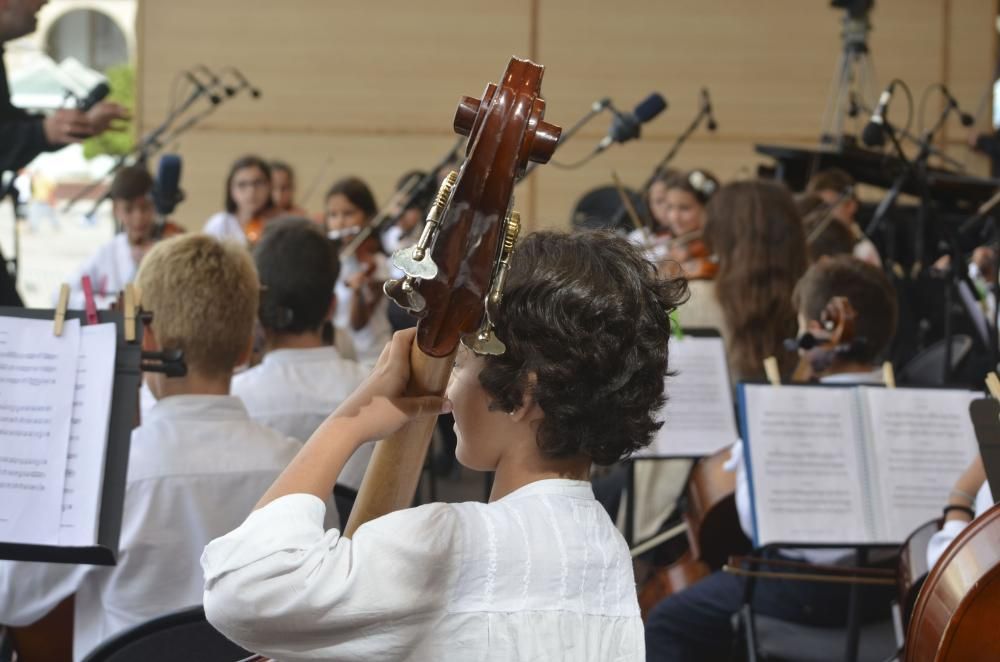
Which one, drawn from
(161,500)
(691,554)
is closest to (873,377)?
(691,554)

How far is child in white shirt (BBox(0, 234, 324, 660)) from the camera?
67.1 inches

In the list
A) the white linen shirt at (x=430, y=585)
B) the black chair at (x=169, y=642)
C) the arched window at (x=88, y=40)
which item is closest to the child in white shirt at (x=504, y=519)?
the white linen shirt at (x=430, y=585)

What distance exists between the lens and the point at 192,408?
5.98ft

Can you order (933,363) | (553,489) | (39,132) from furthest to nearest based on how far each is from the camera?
1. (933,363)
2. (39,132)
3. (553,489)

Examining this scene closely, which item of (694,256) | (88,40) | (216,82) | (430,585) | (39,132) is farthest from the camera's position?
(88,40)

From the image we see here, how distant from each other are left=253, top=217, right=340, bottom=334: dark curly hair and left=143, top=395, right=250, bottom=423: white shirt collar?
768 mm

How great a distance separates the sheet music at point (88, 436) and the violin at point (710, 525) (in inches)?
55.8

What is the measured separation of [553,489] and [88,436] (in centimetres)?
68

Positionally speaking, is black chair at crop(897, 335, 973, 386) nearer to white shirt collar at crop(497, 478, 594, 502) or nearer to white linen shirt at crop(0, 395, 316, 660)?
white linen shirt at crop(0, 395, 316, 660)

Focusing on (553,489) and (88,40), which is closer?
(553,489)

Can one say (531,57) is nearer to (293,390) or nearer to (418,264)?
(293,390)

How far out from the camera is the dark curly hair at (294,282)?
2615 millimetres

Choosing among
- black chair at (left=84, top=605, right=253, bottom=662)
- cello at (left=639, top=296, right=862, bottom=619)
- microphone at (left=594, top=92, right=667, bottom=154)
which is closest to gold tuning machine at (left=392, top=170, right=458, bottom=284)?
black chair at (left=84, top=605, right=253, bottom=662)

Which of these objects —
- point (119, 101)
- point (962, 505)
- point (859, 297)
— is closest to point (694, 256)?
point (859, 297)
